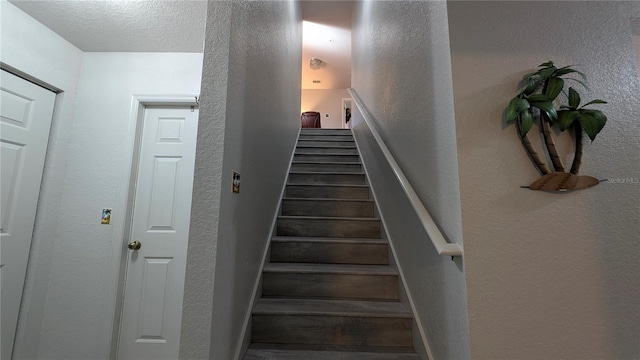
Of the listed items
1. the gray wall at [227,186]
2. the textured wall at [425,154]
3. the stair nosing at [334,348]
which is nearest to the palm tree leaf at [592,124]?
the textured wall at [425,154]

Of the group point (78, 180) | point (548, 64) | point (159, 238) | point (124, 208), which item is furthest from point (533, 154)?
point (78, 180)

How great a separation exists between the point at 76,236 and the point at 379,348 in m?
2.34

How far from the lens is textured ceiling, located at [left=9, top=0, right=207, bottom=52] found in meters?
1.62

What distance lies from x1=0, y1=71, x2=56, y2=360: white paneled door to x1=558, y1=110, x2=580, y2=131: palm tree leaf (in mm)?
3086

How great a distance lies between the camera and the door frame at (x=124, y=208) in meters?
1.79

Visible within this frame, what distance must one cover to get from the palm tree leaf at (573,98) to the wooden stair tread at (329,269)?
1.29 metres

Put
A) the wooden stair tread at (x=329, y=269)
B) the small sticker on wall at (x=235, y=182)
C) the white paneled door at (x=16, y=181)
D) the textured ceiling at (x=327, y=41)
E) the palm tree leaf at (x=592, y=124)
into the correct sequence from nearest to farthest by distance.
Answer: the palm tree leaf at (x=592, y=124) < the small sticker on wall at (x=235, y=182) < the white paneled door at (x=16, y=181) < the wooden stair tread at (x=329, y=269) < the textured ceiling at (x=327, y=41)

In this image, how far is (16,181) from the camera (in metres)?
1.67

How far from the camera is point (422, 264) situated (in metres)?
1.35

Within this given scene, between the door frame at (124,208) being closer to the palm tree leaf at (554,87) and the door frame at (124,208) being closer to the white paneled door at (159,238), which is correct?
the white paneled door at (159,238)

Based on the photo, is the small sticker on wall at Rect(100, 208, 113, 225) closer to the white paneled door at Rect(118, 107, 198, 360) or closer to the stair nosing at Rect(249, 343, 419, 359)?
the white paneled door at Rect(118, 107, 198, 360)

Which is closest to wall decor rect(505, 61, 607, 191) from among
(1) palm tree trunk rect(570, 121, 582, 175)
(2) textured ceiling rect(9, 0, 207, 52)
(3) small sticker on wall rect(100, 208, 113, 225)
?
(1) palm tree trunk rect(570, 121, 582, 175)

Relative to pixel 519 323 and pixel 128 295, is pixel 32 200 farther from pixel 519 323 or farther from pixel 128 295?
pixel 519 323

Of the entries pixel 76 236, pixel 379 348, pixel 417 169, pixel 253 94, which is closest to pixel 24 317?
pixel 76 236
